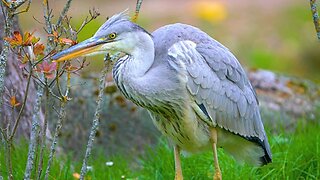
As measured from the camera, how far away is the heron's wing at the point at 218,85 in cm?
461

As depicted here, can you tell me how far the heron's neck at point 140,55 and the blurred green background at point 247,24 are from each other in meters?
5.81

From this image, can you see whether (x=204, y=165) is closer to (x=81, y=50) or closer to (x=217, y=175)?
(x=217, y=175)

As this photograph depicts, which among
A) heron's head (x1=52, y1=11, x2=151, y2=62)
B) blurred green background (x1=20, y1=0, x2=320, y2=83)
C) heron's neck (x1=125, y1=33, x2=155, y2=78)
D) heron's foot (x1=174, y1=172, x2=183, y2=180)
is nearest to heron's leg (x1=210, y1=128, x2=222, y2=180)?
heron's foot (x1=174, y1=172, x2=183, y2=180)

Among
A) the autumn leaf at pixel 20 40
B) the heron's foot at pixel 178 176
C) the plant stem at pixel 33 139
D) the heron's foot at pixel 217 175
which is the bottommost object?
the heron's foot at pixel 217 175

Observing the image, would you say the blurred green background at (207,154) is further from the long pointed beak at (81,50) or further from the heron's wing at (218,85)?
the heron's wing at (218,85)

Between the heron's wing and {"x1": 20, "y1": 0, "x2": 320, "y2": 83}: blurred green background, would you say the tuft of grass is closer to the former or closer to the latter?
the heron's wing

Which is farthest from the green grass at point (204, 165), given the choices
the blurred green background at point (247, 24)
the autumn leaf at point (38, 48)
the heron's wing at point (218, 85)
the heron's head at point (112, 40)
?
the blurred green background at point (247, 24)

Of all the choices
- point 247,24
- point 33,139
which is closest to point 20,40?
point 33,139

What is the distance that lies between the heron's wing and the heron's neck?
0.20 m

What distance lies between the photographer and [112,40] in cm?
421

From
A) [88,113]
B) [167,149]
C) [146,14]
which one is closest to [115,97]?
[88,113]

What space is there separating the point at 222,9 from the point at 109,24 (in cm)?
898

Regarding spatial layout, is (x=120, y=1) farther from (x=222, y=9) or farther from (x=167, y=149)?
(x=167, y=149)

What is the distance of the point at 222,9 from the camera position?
13.1m
